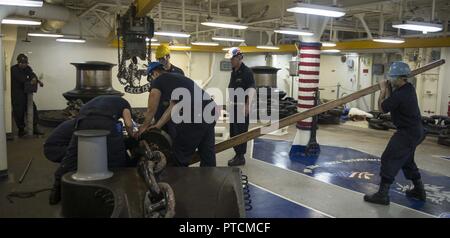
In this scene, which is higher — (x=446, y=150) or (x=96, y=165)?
(x=96, y=165)

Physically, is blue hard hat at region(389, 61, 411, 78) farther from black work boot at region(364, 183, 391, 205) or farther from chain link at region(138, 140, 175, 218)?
chain link at region(138, 140, 175, 218)

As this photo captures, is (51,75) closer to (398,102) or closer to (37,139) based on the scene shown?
(37,139)

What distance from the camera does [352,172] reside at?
223 inches

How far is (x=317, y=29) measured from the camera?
680cm

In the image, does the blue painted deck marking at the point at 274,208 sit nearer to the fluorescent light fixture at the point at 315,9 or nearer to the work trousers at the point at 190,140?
the work trousers at the point at 190,140

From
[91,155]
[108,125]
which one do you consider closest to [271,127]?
[108,125]

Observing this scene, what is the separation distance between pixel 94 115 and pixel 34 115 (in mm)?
5602

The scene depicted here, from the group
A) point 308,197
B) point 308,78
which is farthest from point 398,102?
point 308,78

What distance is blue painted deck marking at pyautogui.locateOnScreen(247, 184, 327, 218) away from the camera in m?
3.87

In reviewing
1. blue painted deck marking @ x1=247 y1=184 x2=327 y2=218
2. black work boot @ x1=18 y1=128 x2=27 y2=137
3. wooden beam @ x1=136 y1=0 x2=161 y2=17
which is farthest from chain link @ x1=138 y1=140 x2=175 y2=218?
black work boot @ x1=18 y1=128 x2=27 y2=137

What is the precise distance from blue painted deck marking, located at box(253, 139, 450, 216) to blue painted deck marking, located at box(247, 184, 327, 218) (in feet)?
3.53

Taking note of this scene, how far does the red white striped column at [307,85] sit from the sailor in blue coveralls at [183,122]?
3412 mm

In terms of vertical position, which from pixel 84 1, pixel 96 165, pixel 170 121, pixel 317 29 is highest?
pixel 84 1

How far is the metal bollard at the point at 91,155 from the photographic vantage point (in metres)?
2.68
